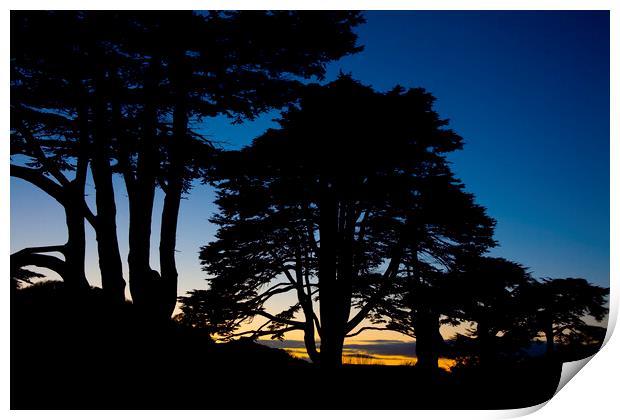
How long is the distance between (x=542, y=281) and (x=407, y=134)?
4327mm

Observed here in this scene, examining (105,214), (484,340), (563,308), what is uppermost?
(105,214)

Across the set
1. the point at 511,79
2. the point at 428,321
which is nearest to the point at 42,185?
the point at 511,79

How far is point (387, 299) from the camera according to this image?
12.0m

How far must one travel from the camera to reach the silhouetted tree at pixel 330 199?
36.9 ft

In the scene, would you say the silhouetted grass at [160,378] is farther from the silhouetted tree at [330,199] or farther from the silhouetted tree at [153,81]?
the silhouetted tree at [330,199]

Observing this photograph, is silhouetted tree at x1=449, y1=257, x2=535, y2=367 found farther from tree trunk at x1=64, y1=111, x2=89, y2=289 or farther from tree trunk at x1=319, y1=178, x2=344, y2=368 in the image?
tree trunk at x1=64, y1=111, x2=89, y2=289

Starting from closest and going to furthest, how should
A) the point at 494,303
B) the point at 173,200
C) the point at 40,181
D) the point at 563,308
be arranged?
the point at 40,181
the point at 173,200
the point at 563,308
the point at 494,303

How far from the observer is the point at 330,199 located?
1170 cm

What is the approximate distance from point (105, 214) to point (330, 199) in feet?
16.8

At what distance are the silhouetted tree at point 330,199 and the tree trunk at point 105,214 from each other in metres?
2.59

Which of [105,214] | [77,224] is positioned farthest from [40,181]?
[105,214]

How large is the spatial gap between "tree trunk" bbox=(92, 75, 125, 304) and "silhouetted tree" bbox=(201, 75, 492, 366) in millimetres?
2592

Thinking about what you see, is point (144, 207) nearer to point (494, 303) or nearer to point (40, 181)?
point (40, 181)
